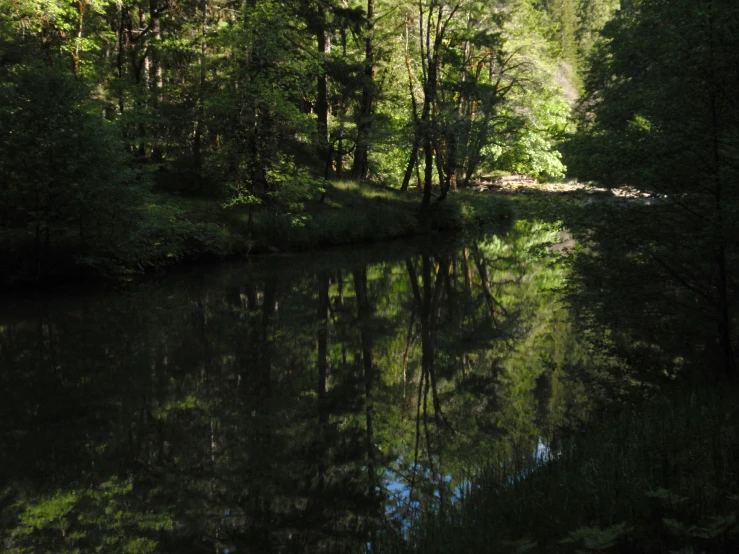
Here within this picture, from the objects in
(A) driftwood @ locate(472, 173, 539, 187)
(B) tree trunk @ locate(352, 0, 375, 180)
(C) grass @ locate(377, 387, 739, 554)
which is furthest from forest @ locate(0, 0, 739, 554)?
(A) driftwood @ locate(472, 173, 539, 187)

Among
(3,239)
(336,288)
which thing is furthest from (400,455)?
(3,239)

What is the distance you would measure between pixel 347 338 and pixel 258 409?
3.29 m

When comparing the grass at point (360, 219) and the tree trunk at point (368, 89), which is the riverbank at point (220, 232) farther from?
the tree trunk at point (368, 89)

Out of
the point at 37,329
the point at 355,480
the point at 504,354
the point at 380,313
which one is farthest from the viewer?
the point at 380,313

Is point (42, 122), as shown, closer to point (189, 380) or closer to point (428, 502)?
point (189, 380)

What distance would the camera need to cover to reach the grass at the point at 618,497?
9.89 feet

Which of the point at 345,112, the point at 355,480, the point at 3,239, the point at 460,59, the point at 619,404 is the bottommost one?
the point at 355,480

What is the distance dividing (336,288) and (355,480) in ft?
29.5

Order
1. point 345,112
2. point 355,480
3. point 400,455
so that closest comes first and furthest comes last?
point 355,480 < point 400,455 < point 345,112

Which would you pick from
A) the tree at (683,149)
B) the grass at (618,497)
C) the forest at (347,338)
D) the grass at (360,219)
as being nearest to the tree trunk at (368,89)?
the grass at (360,219)

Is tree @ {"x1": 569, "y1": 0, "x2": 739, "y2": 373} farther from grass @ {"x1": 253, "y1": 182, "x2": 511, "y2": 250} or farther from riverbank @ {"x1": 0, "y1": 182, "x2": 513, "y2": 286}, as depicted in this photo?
grass @ {"x1": 253, "y1": 182, "x2": 511, "y2": 250}

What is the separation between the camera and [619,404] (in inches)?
246

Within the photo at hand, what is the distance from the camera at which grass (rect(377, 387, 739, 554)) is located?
301 centimetres

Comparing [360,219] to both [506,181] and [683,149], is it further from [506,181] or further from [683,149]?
[506,181]
